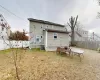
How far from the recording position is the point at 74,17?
89.4 ft

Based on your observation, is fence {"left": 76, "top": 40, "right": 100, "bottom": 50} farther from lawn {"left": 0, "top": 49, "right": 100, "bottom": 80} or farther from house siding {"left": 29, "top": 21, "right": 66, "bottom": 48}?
lawn {"left": 0, "top": 49, "right": 100, "bottom": 80}

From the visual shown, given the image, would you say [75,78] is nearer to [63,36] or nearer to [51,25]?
[63,36]

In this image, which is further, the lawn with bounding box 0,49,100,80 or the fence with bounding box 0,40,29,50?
the lawn with bounding box 0,49,100,80

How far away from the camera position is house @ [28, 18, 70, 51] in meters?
16.2

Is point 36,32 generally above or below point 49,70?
above

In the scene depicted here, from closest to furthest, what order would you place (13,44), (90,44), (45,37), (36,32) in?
1. (13,44)
2. (45,37)
3. (36,32)
4. (90,44)

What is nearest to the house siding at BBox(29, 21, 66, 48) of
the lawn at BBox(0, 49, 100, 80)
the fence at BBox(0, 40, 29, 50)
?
the fence at BBox(0, 40, 29, 50)

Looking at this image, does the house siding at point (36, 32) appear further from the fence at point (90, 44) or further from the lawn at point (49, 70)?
the fence at point (90, 44)

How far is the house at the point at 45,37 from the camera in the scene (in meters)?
16.2

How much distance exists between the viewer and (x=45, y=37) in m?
16.9

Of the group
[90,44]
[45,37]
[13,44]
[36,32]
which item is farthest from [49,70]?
[90,44]

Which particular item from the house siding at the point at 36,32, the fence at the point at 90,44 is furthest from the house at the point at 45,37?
the fence at the point at 90,44

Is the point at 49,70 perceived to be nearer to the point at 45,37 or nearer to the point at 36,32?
the point at 45,37

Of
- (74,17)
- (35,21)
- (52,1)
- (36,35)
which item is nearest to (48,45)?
(36,35)
